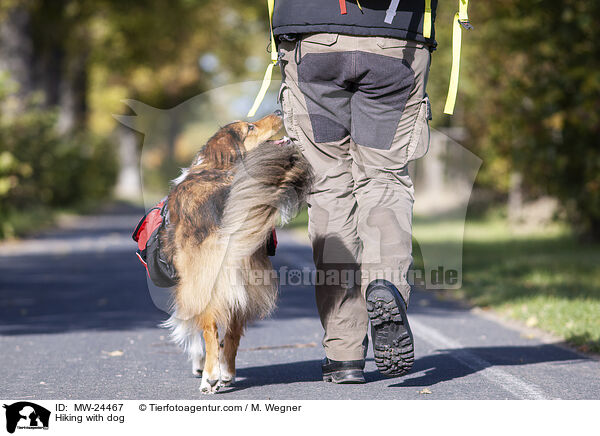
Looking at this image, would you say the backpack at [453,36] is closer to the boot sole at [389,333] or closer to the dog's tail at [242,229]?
the dog's tail at [242,229]

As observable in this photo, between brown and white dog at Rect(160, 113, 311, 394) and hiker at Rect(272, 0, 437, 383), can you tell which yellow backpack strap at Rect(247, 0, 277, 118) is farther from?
brown and white dog at Rect(160, 113, 311, 394)

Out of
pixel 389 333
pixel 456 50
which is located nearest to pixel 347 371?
pixel 389 333

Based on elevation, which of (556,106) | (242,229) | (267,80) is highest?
(556,106)

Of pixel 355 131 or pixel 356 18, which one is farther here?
pixel 355 131

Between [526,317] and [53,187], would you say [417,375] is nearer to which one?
[526,317]

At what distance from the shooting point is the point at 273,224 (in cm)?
437

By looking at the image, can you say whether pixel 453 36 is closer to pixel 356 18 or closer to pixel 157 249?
pixel 356 18

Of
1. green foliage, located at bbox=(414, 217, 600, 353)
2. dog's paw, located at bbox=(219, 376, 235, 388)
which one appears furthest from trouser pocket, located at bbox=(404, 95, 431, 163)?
green foliage, located at bbox=(414, 217, 600, 353)

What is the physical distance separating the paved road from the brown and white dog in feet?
1.26

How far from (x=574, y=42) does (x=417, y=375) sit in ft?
30.8

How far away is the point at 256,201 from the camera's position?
430 cm
